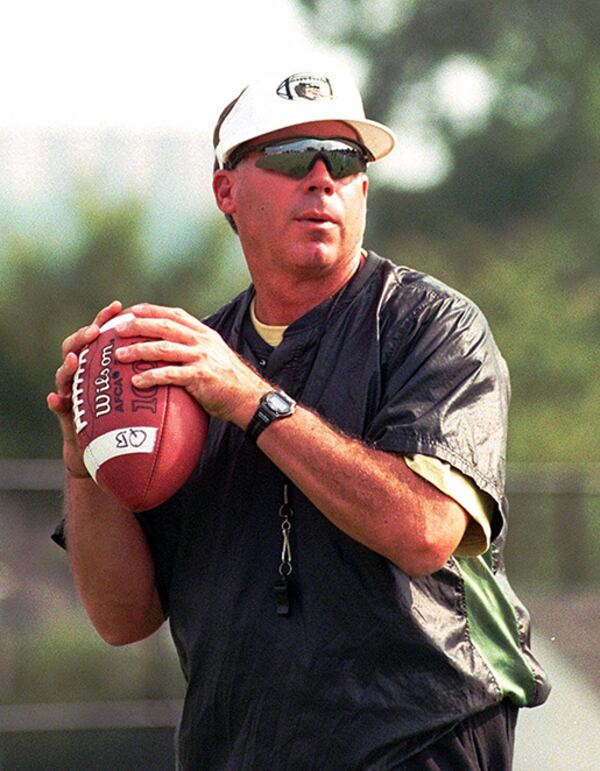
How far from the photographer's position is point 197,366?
11.5 feet

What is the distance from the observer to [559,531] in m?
13.0

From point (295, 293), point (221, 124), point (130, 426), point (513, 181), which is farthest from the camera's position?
point (513, 181)

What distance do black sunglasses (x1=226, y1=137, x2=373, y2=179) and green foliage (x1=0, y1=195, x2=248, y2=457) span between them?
57.5ft

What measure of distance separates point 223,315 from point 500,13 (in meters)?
24.9

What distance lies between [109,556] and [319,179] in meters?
1.05

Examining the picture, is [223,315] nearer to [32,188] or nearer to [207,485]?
[207,485]

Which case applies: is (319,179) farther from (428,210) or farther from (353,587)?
(428,210)

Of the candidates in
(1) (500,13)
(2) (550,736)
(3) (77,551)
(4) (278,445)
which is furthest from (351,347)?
(1) (500,13)

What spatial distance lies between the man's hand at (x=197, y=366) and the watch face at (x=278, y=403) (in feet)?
0.09

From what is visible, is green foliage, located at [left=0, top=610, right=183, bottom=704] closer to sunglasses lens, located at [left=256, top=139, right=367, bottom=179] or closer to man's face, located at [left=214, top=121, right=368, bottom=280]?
man's face, located at [left=214, top=121, right=368, bottom=280]

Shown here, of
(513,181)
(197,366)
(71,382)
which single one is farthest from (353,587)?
(513,181)

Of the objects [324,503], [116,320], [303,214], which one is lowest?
[324,503]

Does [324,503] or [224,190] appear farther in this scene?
[224,190]

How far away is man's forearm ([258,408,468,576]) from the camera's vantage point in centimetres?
341
